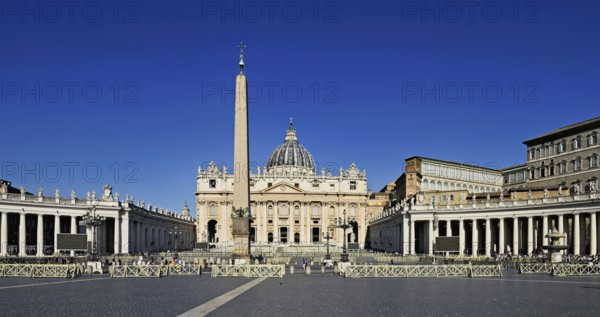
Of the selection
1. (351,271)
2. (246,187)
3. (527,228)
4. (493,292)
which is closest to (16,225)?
(246,187)

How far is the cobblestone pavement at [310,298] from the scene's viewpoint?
18.7m

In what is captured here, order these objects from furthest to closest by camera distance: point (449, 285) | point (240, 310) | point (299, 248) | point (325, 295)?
point (299, 248) → point (449, 285) → point (325, 295) → point (240, 310)

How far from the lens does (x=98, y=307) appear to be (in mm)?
19484

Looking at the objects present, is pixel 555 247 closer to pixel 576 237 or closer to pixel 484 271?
pixel 484 271

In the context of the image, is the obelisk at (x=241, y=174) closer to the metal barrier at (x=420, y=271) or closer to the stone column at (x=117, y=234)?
the metal barrier at (x=420, y=271)

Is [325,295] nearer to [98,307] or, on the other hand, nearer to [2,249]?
[98,307]

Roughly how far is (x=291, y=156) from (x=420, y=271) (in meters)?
117

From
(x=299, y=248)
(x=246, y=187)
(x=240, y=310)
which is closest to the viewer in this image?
(x=240, y=310)

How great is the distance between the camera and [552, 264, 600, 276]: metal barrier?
123 ft

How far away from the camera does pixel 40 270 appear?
3481cm

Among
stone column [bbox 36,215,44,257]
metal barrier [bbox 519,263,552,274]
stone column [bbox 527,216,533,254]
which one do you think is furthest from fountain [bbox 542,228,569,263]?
stone column [bbox 36,215,44,257]

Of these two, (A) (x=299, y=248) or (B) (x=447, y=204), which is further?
(A) (x=299, y=248)

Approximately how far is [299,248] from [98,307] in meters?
88.1

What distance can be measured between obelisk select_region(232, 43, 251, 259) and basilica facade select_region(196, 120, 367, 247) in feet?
286
